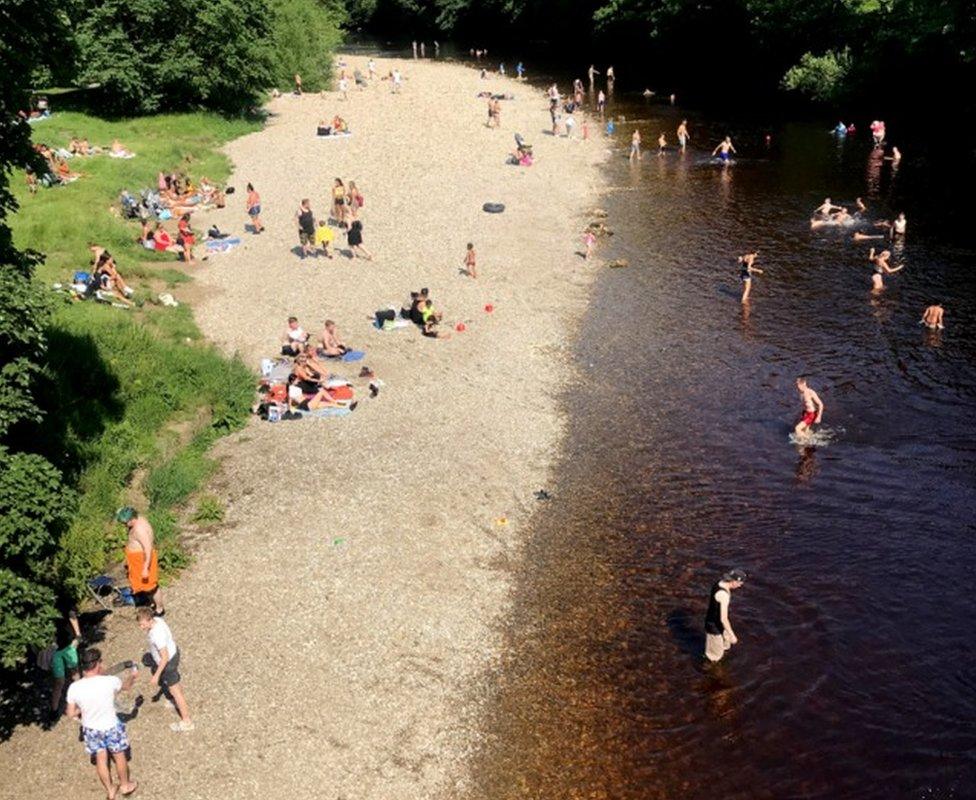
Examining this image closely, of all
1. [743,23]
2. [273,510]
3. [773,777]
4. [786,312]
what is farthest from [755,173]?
[773,777]

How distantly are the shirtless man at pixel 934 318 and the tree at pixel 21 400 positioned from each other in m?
25.5

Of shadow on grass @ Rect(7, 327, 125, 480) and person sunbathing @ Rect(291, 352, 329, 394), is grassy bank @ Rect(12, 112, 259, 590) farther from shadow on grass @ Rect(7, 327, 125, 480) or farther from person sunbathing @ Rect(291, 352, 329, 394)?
person sunbathing @ Rect(291, 352, 329, 394)

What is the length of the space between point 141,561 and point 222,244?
2282 cm

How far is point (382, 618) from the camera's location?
1706 centimetres

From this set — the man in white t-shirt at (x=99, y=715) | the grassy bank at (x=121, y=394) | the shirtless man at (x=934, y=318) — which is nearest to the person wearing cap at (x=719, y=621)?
the man in white t-shirt at (x=99, y=715)

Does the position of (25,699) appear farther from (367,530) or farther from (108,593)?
(367,530)

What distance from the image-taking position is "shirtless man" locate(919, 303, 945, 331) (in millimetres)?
28658

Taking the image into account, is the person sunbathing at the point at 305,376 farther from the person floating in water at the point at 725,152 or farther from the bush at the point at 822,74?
the bush at the point at 822,74

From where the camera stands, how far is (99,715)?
12.4 metres

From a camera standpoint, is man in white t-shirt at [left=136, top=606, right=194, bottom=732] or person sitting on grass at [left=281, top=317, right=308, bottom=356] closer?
man in white t-shirt at [left=136, top=606, right=194, bottom=732]

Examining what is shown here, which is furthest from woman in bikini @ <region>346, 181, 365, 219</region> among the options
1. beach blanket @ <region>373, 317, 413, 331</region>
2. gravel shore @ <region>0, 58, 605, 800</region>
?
beach blanket @ <region>373, 317, 413, 331</region>

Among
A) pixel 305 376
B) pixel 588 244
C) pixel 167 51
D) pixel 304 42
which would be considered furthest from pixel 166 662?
pixel 304 42

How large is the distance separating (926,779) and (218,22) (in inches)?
2057

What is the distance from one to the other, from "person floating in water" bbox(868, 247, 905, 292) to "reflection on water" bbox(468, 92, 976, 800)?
40 cm
